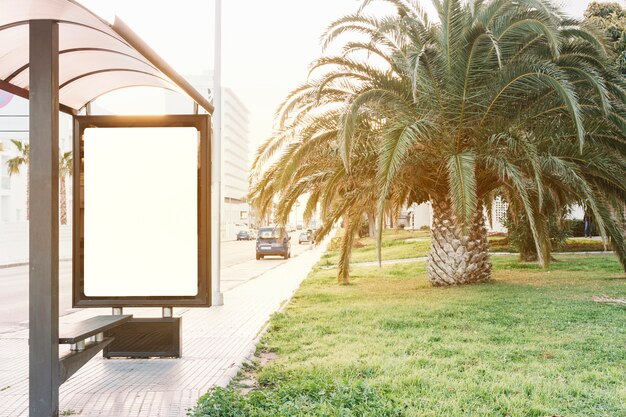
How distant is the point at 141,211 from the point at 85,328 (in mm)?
1901

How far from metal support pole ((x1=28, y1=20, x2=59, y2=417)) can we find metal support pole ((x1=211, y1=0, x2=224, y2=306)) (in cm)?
697

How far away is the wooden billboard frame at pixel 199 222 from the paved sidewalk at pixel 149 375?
0.68 metres

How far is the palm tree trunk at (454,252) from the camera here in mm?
13250

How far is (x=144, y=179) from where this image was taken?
269 inches

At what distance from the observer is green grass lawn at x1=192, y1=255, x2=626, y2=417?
470 cm

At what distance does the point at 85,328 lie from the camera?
5211mm

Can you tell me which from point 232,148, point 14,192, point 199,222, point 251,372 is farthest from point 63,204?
point 232,148

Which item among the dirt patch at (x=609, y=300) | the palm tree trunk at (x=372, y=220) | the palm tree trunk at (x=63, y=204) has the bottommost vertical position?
the dirt patch at (x=609, y=300)

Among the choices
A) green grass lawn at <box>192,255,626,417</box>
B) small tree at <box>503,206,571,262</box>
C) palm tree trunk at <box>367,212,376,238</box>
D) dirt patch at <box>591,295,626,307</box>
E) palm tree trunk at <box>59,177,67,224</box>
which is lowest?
green grass lawn at <box>192,255,626,417</box>

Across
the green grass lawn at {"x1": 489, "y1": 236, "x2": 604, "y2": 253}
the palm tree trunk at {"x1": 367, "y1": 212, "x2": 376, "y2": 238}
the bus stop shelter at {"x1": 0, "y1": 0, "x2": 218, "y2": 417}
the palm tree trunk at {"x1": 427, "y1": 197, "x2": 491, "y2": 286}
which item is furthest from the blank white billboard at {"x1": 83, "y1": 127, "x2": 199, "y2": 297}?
the green grass lawn at {"x1": 489, "y1": 236, "x2": 604, "y2": 253}

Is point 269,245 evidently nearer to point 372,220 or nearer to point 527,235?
point 372,220

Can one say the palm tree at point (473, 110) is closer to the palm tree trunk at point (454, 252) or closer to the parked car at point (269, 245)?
the palm tree trunk at point (454, 252)

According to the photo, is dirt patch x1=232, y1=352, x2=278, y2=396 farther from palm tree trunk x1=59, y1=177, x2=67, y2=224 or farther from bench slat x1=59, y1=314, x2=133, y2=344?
palm tree trunk x1=59, y1=177, x2=67, y2=224

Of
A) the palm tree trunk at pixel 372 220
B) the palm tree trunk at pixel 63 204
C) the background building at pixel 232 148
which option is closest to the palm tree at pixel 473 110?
the palm tree trunk at pixel 372 220
